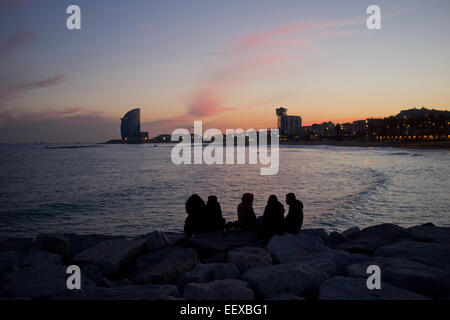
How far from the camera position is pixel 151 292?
439 cm

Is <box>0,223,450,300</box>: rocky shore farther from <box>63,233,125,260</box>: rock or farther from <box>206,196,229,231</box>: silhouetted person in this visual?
<box>206,196,229,231</box>: silhouetted person

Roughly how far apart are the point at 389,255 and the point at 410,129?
556ft

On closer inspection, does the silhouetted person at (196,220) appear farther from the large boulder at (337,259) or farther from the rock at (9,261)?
the rock at (9,261)

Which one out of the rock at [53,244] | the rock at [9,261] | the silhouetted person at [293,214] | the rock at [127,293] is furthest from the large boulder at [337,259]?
the rock at [9,261]

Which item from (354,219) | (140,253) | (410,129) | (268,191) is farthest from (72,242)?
(410,129)

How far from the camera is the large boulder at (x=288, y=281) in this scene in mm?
4543

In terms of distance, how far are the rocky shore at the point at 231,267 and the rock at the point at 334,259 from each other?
0.06 feet

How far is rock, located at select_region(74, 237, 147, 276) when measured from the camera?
587 centimetres

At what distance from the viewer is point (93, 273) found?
220 inches

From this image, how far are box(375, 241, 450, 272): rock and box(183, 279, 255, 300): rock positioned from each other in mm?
3663

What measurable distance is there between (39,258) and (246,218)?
16.3 ft

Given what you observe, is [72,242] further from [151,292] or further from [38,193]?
[38,193]

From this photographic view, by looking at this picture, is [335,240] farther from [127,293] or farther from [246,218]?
[127,293]

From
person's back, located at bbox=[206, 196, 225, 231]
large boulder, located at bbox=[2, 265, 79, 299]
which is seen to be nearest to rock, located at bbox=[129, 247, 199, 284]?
large boulder, located at bbox=[2, 265, 79, 299]
